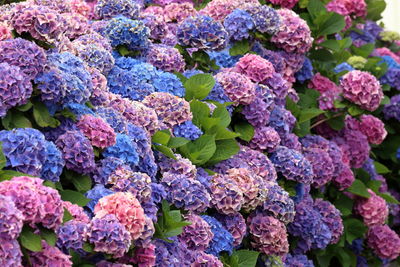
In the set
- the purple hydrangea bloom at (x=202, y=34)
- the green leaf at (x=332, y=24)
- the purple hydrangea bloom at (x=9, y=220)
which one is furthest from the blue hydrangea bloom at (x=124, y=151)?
the green leaf at (x=332, y=24)

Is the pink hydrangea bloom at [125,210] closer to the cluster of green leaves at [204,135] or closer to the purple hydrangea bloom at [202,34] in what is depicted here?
the cluster of green leaves at [204,135]

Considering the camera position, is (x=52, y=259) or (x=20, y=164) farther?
(x=20, y=164)

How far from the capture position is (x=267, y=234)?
3529 millimetres

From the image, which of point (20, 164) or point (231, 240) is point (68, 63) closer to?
point (20, 164)

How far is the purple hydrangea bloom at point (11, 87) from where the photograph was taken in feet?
8.14

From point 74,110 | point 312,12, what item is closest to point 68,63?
point 74,110

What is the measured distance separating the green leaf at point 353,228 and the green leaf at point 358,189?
6.7 inches

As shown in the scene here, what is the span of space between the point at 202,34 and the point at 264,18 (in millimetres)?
493

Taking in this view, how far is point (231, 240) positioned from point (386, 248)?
7.02 feet

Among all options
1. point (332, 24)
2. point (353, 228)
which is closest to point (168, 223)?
point (353, 228)

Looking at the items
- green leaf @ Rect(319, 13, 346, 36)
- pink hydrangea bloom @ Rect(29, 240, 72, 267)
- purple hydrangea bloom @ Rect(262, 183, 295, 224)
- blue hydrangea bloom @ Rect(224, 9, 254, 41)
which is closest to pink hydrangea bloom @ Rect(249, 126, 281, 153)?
purple hydrangea bloom @ Rect(262, 183, 295, 224)

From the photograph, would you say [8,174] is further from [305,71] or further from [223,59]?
[305,71]

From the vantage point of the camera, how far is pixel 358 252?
16.8 ft

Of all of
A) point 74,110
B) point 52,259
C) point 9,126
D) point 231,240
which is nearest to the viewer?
point 52,259
